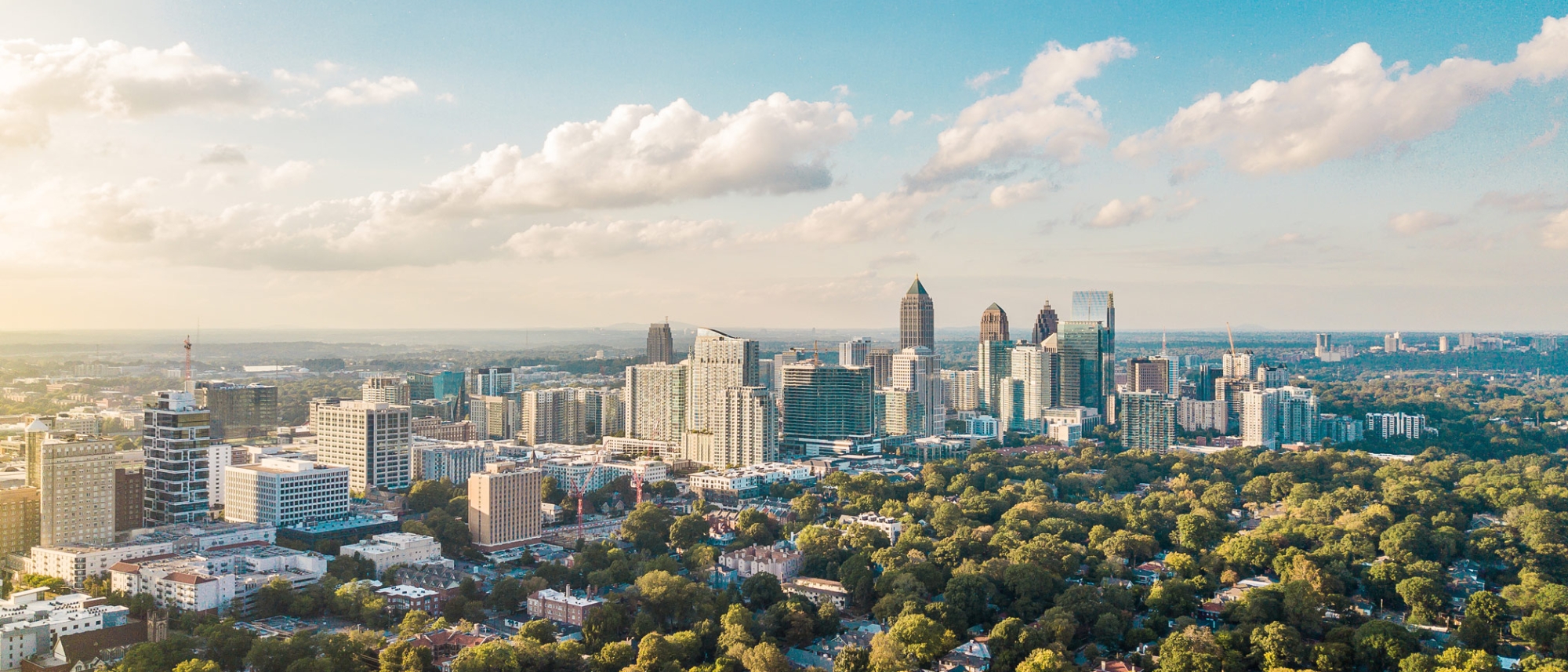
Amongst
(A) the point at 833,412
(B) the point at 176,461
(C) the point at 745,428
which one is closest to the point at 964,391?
(A) the point at 833,412

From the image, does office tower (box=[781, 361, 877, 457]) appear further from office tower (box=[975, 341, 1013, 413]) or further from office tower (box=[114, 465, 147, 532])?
office tower (box=[114, 465, 147, 532])

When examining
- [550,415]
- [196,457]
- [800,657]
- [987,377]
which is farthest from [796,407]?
[800,657]

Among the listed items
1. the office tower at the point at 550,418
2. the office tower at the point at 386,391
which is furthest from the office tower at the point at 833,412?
the office tower at the point at 386,391

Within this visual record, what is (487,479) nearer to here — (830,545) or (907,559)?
(830,545)

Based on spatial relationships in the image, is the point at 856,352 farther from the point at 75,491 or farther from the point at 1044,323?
the point at 75,491

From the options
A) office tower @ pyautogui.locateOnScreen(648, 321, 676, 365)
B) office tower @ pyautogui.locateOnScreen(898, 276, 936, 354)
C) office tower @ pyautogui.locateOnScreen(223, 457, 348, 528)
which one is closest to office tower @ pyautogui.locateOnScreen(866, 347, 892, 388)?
office tower @ pyautogui.locateOnScreen(898, 276, 936, 354)

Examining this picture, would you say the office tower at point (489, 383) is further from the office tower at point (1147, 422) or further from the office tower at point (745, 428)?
the office tower at point (1147, 422)
